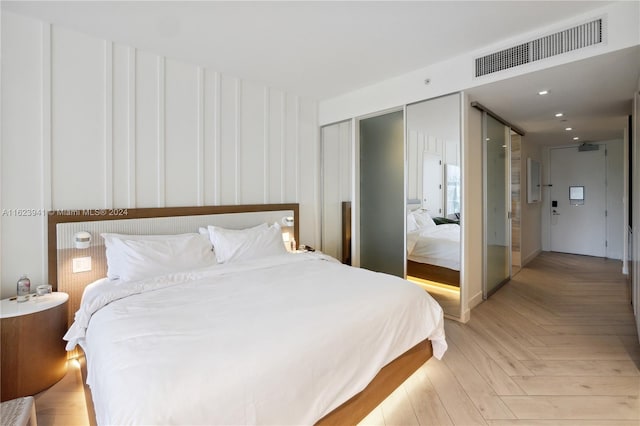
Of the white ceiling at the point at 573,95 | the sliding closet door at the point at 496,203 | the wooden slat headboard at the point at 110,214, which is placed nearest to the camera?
the wooden slat headboard at the point at 110,214

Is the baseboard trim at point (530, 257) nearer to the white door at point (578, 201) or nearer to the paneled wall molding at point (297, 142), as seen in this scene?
the white door at point (578, 201)

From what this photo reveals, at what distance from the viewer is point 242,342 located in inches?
52.0

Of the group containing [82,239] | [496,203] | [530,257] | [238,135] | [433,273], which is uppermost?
[238,135]

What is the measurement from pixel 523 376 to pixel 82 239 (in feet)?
11.6

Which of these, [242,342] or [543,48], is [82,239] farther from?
[543,48]

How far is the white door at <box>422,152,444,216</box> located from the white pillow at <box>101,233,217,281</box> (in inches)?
94.7

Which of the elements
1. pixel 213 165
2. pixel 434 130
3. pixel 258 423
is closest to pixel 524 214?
pixel 434 130

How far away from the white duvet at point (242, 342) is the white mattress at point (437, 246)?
46.8 inches

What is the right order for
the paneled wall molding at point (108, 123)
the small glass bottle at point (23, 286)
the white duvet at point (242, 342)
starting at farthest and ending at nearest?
the paneled wall molding at point (108, 123) < the small glass bottle at point (23, 286) < the white duvet at point (242, 342)

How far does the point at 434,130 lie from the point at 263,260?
231cm

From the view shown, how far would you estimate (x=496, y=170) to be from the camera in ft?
13.1

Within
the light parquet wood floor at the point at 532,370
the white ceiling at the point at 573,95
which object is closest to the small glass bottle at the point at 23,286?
the light parquet wood floor at the point at 532,370

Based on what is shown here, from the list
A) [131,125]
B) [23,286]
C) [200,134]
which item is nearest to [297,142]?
[200,134]

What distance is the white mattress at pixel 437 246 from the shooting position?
319 cm
